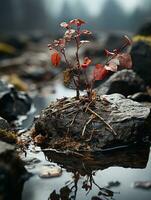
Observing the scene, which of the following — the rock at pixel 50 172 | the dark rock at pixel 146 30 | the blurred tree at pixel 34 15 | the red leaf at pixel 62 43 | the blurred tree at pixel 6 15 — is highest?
the blurred tree at pixel 34 15

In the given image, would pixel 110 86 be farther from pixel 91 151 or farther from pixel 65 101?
pixel 91 151

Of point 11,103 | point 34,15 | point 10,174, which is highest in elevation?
point 34,15

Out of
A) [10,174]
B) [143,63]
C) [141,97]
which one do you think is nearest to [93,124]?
[10,174]

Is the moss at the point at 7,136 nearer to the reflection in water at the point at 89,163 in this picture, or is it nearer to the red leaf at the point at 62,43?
the reflection in water at the point at 89,163

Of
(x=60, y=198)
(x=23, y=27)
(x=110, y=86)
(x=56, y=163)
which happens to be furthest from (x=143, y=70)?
(x=23, y=27)

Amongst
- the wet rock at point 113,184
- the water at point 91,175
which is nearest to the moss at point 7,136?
the water at point 91,175

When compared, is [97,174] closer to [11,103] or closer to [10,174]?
[10,174]
